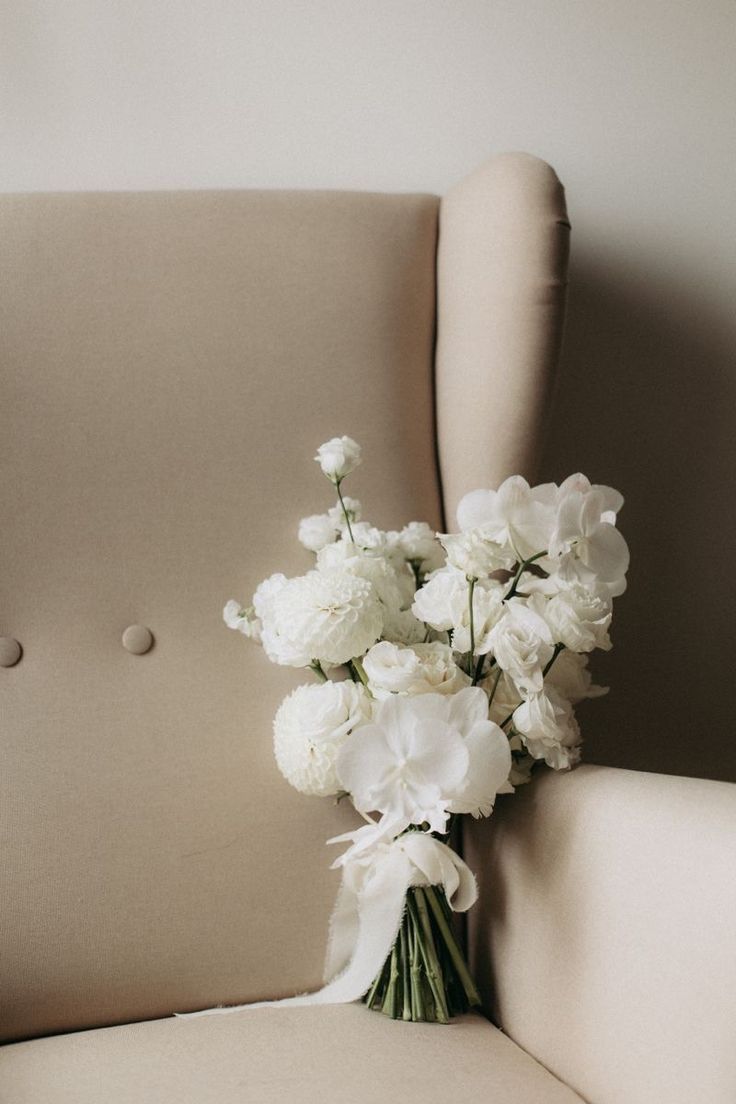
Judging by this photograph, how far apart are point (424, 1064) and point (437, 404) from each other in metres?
0.63

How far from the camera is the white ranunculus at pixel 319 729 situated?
0.82 m

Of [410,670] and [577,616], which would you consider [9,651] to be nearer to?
[410,670]

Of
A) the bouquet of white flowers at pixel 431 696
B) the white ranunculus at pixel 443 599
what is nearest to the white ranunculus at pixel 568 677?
the bouquet of white flowers at pixel 431 696

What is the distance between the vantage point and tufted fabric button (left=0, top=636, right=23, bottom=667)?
93 cm

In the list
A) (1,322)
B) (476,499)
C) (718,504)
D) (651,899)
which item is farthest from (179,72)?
(651,899)

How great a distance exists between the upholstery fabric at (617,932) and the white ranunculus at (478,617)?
5.6 inches

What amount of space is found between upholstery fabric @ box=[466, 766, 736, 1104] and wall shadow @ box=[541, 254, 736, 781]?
0.43 meters

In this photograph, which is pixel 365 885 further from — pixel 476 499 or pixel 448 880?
pixel 476 499

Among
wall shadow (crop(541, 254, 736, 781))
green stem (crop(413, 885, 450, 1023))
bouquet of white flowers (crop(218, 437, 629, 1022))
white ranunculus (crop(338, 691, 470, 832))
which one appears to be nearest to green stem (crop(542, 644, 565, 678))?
bouquet of white flowers (crop(218, 437, 629, 1022))

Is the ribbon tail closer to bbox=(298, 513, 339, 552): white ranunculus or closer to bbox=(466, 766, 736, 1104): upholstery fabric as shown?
bbox=(466, 766, 736, 1104): upholstery fabric

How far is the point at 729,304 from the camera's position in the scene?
1.31 m

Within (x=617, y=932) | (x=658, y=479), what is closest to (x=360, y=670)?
(x=617, y=932)

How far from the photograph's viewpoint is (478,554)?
80 centimetres

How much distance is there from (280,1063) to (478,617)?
1.20 feet
